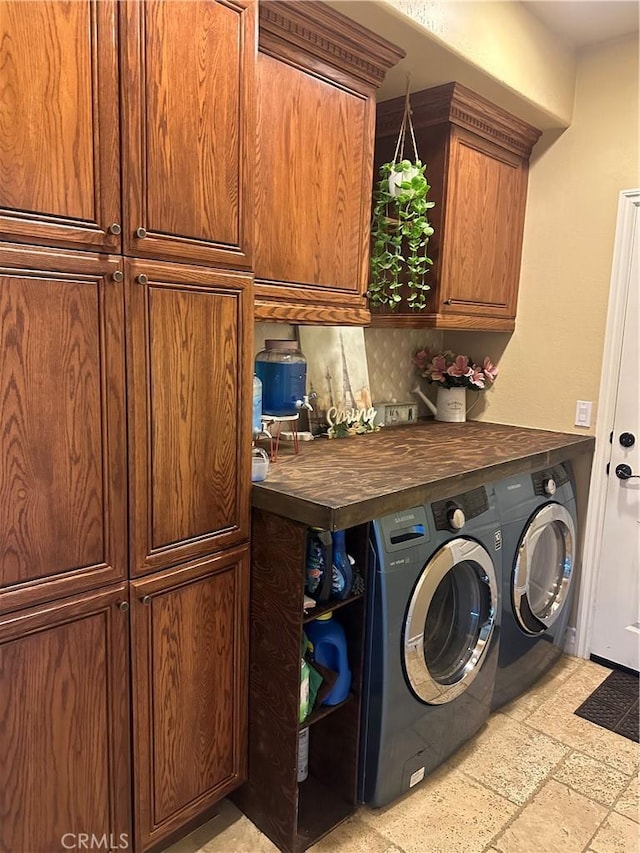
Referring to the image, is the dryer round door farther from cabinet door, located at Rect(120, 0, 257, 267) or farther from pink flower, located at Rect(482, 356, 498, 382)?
cabinet door, located at Rect(120, 0, 257, 267)

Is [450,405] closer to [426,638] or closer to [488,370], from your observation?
[488,370]

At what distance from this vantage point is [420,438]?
2549mm

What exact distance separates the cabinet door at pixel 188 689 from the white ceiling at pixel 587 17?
2318 mm

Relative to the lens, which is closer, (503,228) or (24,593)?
(24,593)

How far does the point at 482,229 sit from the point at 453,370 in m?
0.66

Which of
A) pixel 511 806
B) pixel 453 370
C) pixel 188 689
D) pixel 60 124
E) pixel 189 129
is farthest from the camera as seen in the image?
pixel 453 370

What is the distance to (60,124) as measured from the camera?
1.17 meters

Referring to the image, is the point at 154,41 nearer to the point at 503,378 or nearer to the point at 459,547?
the point at 459,547

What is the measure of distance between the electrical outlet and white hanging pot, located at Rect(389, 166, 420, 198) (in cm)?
128

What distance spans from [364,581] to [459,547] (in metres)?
0.39

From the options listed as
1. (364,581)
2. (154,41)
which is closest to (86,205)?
(154,41)

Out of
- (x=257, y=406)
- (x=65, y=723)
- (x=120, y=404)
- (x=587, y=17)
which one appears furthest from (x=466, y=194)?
(x=65, y=723)

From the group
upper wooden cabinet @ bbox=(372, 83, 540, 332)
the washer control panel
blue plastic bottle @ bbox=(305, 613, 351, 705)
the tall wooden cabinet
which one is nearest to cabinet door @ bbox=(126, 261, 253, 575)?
the tall wooden cabinet

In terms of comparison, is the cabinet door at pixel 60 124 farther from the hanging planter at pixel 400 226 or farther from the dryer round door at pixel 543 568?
the dryer round door at pixel 543 568
